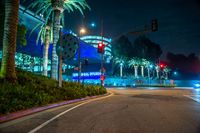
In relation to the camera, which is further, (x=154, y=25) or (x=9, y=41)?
(x=154, y=25)

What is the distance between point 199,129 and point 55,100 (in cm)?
1031

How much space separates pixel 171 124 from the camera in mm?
9062

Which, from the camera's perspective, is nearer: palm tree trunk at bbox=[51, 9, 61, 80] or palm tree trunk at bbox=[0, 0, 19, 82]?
palm tree trunk at bbox=[0, 0, 19, 82]

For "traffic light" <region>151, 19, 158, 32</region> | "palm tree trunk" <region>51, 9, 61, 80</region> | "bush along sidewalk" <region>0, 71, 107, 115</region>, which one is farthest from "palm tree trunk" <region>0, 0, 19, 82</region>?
"traffic light" <region>151, 19, 158, 32</region>

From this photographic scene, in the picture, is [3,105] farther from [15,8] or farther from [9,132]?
[15,8]

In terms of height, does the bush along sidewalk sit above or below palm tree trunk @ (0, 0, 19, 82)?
below

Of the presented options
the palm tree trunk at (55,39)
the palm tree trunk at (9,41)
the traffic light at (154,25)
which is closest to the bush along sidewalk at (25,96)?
the palm tree trunk at (9,41)

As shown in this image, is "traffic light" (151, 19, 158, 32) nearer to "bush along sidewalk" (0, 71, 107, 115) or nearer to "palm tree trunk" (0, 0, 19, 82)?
"bush along sidewalk" (0, 71, 107, 115)

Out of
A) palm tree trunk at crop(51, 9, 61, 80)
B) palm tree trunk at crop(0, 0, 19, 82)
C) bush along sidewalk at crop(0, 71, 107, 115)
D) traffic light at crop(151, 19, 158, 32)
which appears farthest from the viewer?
palm tree trunk at crop(51, 9, 61, 80)

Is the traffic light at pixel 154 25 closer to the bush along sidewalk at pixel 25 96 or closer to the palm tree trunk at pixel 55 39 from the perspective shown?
the palm tree trunk at pixel 55 39

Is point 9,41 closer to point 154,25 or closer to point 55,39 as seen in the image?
point 55,39

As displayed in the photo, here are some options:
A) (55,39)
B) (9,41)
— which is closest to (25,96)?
(9,41)

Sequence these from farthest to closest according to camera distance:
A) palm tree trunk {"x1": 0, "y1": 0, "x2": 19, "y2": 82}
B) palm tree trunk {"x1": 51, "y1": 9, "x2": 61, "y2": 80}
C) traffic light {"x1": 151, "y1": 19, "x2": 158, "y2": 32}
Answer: palm tree trunk {"x1": 51, "y1": 9, "x2": 61, "y2": 80} → traffic light {"x1": 151, "y1": 19, "x2": 158, "y2": 32} → palm tree trunk {"x1": 0, "y1": 0, "x2": 19, "y2": 82}

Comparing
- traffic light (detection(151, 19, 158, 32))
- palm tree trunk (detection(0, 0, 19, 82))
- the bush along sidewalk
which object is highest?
traffic light (detection(151, 19, 158, 32))
